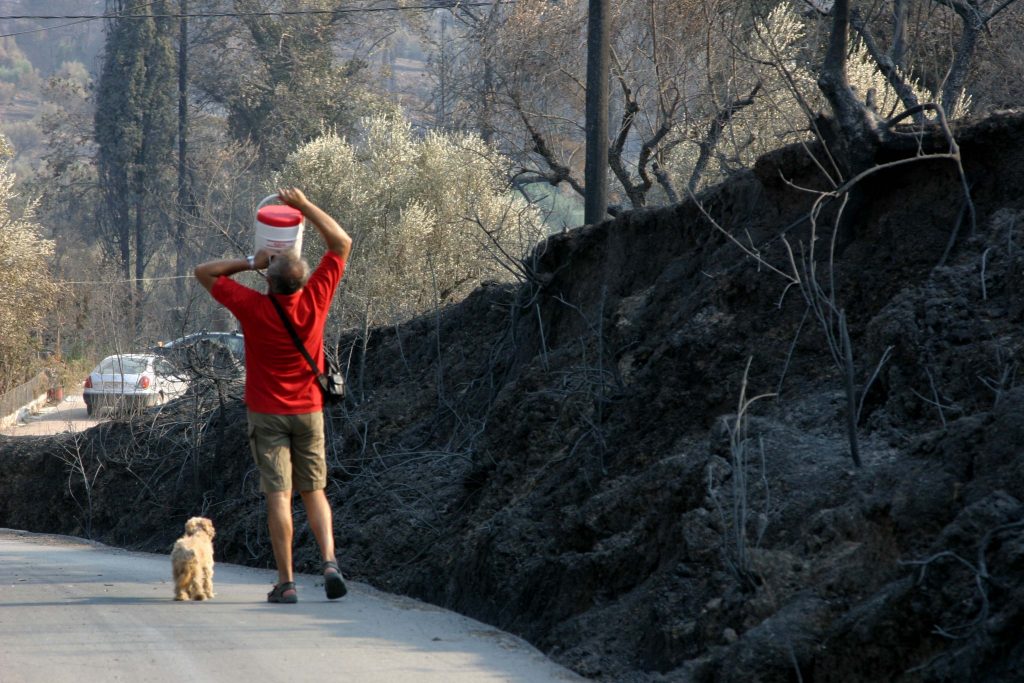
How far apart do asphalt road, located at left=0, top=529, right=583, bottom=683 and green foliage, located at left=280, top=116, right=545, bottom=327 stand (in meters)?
14.6

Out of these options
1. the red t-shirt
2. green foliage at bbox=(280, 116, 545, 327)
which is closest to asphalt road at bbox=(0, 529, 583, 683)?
the red t-shirt

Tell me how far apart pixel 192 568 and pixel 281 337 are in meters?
1.44

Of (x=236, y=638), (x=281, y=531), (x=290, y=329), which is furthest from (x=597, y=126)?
(x=236, y=638)

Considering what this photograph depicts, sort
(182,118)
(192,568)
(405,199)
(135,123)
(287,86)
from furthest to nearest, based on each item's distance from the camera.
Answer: (182,118), (135,123), (287,86), (405,199), (192,568)

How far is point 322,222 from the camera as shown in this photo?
23.5 feet

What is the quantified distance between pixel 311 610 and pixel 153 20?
52.7 metres

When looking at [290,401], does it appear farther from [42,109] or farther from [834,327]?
[42,109]

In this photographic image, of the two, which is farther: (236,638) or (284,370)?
(284,370)

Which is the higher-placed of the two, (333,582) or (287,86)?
(287,86)

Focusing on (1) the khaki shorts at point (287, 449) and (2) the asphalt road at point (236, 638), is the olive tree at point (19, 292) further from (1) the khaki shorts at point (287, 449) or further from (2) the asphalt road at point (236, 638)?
(1) the khaki shorts at point (287, 449)

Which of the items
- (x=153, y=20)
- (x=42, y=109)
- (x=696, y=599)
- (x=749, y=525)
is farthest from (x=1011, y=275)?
(x=42, y=109)

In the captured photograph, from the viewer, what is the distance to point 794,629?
5117mm

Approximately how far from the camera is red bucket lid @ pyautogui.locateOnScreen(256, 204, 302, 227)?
7.00 m

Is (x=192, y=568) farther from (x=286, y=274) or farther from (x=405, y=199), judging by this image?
(x=405, y=199)
